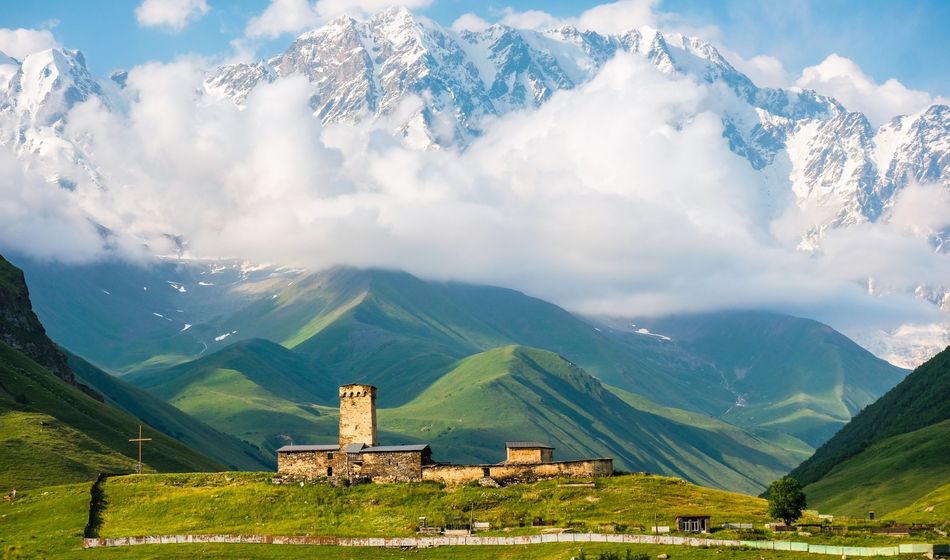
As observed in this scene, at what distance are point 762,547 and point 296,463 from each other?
62525 mm

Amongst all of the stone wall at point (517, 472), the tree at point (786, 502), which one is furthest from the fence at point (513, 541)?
the stone wall at point (517, 472)

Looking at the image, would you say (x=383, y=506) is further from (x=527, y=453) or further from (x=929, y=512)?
(x=929, y=512)

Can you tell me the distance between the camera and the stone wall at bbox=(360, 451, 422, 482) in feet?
518

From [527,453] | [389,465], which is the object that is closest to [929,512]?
[527,453]

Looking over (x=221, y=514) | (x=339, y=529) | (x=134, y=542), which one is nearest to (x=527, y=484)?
(x=339, y=529)

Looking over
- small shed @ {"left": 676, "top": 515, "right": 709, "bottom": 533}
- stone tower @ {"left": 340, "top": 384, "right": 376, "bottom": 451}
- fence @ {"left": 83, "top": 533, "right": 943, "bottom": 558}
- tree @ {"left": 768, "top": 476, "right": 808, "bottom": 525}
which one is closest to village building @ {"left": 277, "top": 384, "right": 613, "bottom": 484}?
stone tower @ {"left": 340, "top": 384, "right": 376, "bottom": 451}

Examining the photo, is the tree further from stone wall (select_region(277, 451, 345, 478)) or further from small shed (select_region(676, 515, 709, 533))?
stone wall (select_region(277, 451, 345, 478))

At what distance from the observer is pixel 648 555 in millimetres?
116000

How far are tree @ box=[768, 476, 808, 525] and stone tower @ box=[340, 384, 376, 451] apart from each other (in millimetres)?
50991

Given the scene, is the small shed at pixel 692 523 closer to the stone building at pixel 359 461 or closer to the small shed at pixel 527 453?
the stone building at pixel 359 461

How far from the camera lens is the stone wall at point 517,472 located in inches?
6083

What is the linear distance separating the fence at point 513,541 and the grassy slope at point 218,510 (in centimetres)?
185

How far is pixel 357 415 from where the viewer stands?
562 ft

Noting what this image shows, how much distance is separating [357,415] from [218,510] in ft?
92.9
